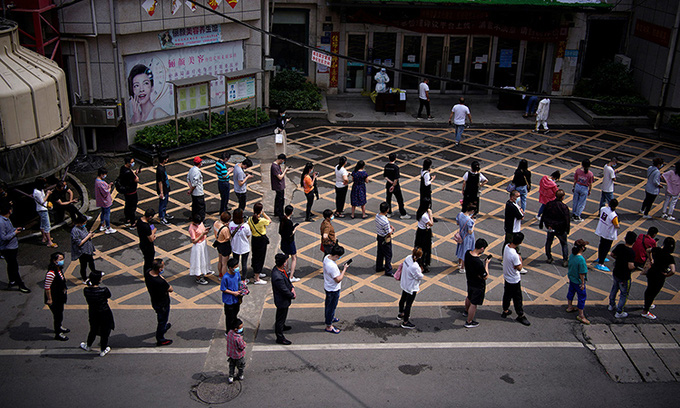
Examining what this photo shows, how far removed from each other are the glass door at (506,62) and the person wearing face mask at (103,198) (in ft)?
57.7

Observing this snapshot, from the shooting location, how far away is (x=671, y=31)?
22.4m

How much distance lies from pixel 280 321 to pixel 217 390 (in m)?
1.59

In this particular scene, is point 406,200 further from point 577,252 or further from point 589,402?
point 589,402

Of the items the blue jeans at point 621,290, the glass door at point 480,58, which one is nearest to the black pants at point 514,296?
the blue jeans at point 621,290

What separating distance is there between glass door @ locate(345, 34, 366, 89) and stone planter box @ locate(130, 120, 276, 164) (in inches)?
231

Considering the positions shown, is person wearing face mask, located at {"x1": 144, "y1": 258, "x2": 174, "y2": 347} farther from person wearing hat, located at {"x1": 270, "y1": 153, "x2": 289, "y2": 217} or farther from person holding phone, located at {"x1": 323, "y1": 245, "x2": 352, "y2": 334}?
person wearing hat, located at {"x1": 270, "y1": 153, "x2": 289, "y2": 217}

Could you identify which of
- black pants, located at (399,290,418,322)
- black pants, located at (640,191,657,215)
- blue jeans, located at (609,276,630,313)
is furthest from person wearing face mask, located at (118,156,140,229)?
black pants, located at (640,191,657,215)

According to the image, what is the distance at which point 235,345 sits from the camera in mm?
9109

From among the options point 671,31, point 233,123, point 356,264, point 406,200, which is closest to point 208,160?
point 233,123

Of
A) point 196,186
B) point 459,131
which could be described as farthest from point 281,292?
point 459,131

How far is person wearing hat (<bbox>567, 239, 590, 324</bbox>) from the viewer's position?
1112 cm

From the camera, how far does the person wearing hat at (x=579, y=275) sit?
11.1 m

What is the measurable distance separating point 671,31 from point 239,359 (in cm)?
2026

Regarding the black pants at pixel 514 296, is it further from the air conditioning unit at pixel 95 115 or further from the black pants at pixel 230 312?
the air conditioning unit at pixel 95 115
